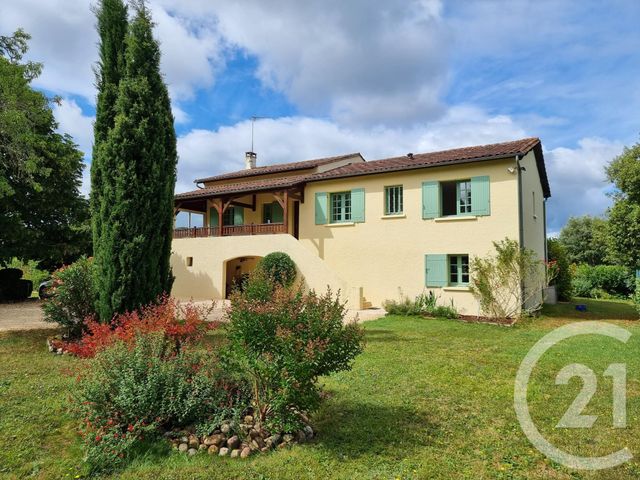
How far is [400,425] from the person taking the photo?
14.6ft

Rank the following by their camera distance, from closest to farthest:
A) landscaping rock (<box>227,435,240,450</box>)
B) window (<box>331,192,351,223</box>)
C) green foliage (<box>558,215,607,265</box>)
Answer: landscaping rock (<box>227,435,240,450</box>)
window (<box>331,192,351,223</box>)
green foliage (<box>558,215,607,265</box>)

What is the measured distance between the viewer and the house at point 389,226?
14.2 meters

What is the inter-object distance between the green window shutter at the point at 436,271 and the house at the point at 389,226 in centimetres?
4

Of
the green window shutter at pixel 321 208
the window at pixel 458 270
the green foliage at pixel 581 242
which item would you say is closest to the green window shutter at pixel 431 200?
the window at pixel 458 270

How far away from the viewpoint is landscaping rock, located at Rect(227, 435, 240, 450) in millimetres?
3830

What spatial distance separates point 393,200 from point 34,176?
604 inches

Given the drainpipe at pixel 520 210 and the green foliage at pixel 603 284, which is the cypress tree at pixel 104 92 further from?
the green foliage at pixel 603 284

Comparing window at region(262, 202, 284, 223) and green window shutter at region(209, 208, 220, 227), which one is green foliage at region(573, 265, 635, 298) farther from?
green window shutter at region(209, 208, 220, 227)

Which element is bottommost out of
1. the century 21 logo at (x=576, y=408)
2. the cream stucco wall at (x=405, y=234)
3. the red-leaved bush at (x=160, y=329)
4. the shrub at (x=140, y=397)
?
the century 21 logo at (x=576, y=408)

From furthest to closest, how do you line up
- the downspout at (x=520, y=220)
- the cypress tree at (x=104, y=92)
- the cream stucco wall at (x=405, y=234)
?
the cream stucco wall at (x=405, y=234), the downspout at (x=520, y=220), the cypress tree at (x=104, y=92)

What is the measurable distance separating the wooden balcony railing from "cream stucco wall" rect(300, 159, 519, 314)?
1.39 meters

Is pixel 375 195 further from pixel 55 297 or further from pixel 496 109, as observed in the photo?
pixel 55 297

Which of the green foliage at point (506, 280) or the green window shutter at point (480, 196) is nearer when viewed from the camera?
the green foliage at point (506, 280)

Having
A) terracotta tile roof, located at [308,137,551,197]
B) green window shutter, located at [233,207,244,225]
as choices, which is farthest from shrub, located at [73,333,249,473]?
green window shutter, located at [233,207,244,225]
